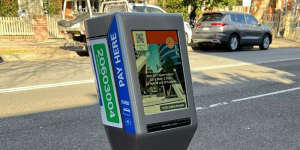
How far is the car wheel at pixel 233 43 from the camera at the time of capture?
1329 cm

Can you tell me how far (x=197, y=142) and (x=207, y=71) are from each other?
482cm

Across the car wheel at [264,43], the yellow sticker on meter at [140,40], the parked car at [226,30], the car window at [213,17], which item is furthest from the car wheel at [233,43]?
the yellow sticker on meter at [140,40]

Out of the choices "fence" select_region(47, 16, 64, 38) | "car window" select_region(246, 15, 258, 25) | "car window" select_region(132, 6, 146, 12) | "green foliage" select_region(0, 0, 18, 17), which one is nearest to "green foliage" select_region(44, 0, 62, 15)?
"green foliage" select_region(0, 0, 18, 17)

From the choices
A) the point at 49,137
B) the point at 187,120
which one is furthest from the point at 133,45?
the point at 49,137

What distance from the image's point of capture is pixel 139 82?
1.17 meters

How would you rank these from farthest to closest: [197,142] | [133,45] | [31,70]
A: [31,70]
[197,142]
[133,45]

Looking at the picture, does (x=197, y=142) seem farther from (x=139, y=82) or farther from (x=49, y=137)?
(x=139, y=82)

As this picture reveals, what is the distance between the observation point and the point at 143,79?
3.91ft

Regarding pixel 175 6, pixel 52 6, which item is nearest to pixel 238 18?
pixel 175 6

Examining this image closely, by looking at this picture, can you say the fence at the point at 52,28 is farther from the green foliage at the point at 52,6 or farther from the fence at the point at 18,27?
the green foliage at the point at 52,6

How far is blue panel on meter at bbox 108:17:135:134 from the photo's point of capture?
3.75 ft

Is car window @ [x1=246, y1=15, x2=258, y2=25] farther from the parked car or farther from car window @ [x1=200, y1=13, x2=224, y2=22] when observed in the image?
car window @ [x1=200, y1=13, x2=224, y2=22]

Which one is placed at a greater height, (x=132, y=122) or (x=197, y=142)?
(x=132, y=122)

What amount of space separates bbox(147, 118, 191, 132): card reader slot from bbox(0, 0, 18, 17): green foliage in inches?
781
